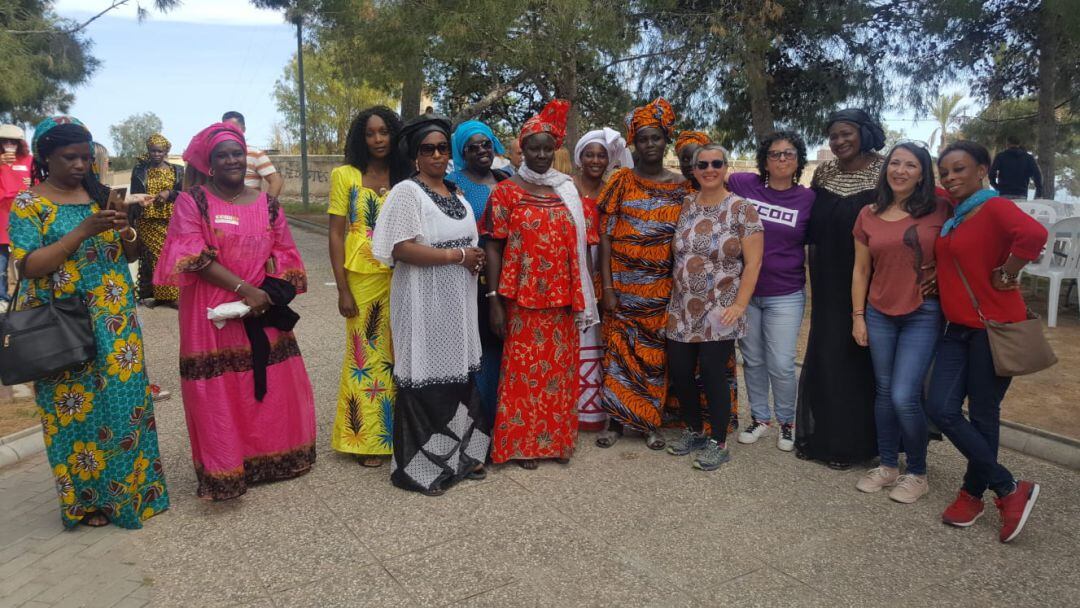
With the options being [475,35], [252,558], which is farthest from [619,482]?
[475,35]

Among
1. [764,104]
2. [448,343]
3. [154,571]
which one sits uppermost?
[764,104]

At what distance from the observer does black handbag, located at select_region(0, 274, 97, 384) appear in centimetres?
321

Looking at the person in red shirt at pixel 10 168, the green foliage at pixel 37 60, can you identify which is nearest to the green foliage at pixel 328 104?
the green foliage at pixel 37 60

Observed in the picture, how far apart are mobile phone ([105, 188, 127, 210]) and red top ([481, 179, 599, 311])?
1.75 m

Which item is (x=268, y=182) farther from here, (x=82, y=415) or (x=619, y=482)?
(x=619, y=482)

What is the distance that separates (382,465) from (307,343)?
339 cm

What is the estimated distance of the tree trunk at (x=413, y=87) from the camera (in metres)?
11.0

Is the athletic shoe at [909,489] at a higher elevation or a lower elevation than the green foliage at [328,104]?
lower

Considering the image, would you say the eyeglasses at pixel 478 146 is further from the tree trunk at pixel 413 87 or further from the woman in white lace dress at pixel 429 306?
the tree trunk at pixel 413 87

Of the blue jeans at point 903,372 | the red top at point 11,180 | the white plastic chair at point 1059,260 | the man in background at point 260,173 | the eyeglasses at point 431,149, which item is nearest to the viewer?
the blue jeans at point 903,372

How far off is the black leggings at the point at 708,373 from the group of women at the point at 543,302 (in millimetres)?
17

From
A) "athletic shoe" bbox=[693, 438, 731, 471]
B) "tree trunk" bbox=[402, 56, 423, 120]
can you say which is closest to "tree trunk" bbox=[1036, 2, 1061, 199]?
"athletic shoe" bbox=[693, 438, 731, 471]

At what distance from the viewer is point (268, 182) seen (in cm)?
568

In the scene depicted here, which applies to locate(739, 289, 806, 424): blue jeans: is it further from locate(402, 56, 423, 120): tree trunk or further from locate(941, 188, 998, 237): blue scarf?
locate(402, 56, 423, 120): tree trunk
